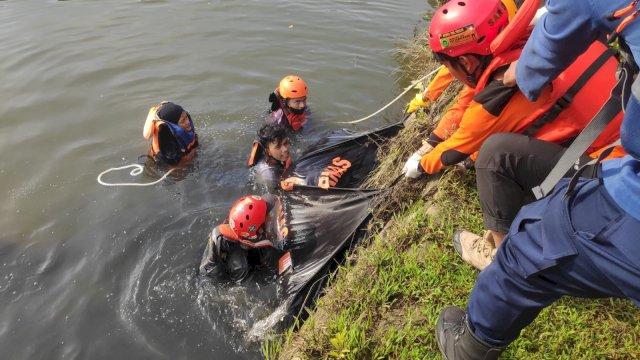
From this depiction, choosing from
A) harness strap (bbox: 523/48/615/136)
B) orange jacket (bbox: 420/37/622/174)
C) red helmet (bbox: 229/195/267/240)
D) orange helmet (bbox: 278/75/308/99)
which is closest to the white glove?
orange jacket (bbox: 420/37/622/174)

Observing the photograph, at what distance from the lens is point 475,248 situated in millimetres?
2922

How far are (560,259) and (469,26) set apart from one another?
6.05ft

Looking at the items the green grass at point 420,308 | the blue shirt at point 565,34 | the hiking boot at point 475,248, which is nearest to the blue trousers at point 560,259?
the blue shirt at point 565,34

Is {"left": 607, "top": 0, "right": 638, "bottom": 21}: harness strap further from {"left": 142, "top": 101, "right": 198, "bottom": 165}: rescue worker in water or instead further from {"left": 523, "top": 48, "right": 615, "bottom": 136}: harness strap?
{"left": 142, "top": 101, "right": 198, "bottom": 165}: rescue worker in water

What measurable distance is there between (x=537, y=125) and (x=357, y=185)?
2290mm

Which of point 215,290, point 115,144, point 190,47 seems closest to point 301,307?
point 215,290

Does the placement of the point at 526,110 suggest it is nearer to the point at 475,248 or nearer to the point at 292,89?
the point at 475,248

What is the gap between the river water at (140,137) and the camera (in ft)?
13.1

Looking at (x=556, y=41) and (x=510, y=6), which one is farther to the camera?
(x=510, y=6)

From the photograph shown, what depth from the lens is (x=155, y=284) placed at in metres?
4.33

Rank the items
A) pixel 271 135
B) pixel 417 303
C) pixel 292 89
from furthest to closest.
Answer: pixel 292 89 < pixel 271 135 < pixel 417 303

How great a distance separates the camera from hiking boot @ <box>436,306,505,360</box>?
6.70ft

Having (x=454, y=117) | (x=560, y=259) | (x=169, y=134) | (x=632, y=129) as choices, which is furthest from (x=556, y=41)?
(x=169, y=134)

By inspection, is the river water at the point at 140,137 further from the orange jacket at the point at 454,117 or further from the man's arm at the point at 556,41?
the man's arm at the point at 556,41
